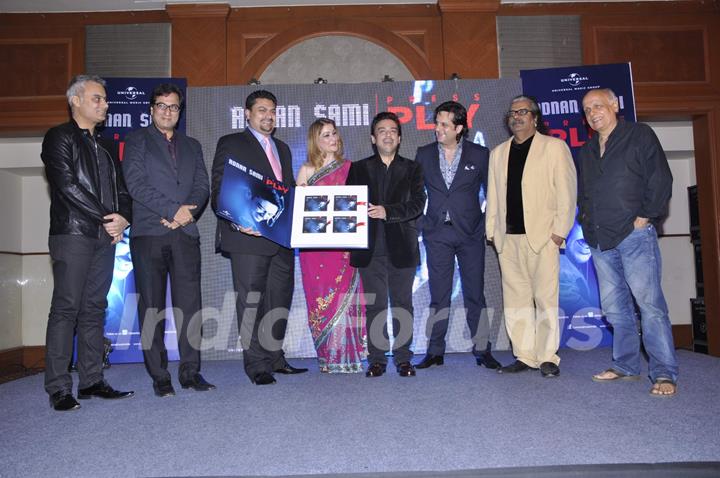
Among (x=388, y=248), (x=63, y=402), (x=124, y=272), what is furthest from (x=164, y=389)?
(x=124, y=272)

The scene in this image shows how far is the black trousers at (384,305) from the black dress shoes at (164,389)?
45.2 inches

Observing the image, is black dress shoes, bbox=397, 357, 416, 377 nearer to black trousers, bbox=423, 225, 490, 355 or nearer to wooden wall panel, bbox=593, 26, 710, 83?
black trousers, bbox=423, 225, 490, 355

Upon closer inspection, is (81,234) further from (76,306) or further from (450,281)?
(450,281)

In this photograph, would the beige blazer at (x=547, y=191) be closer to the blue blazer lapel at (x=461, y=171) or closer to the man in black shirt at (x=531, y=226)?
the man in black shirt at (x=531, y=226)

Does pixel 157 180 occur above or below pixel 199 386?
above

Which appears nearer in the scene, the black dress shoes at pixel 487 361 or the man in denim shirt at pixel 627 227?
the man in denim shirt at pixel 627 227

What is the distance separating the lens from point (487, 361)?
349 centimetres

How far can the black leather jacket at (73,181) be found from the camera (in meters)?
2.74

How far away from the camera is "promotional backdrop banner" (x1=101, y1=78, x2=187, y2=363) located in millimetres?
4199

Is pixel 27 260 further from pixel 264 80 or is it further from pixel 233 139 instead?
pixel 233 139

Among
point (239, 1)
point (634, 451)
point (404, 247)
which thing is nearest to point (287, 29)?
point (239, 1)

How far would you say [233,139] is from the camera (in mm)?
3240

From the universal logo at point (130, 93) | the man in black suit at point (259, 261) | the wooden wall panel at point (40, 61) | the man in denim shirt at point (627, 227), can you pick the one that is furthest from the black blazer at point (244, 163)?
the wooden wall panel at point (40, 61)

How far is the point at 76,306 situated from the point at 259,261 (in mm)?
950
